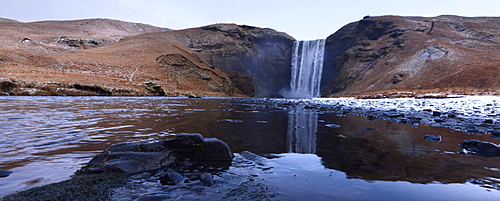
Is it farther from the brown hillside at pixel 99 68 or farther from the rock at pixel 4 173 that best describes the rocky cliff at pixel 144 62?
the rock at pixel 4 173

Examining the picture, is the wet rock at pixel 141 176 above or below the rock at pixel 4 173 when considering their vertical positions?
below

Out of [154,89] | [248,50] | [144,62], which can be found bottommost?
[154,89]

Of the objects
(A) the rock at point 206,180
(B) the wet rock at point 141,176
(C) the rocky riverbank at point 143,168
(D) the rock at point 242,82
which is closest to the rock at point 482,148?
(C) the rocky riverbank at point 143,168

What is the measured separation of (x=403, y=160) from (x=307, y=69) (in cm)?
8541

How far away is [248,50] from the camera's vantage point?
96.3 meters

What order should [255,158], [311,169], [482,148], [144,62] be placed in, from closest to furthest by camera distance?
[311,169] < [255,158] < [482,148] < [144,62]

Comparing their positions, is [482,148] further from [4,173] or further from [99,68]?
[99,68]

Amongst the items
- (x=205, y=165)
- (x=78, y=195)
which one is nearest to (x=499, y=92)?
(x=205, y=165)

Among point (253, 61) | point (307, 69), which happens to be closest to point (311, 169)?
point (307, 69)

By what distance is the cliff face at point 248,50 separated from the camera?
8925 centimetres

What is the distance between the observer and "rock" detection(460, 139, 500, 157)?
4.58 metres

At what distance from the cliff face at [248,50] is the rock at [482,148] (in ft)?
277

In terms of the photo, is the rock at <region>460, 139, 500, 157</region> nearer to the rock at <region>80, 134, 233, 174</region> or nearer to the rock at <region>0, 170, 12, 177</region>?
the rock at <region>80, 134, 233, 174</region>

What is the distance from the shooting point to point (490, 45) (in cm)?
4975
